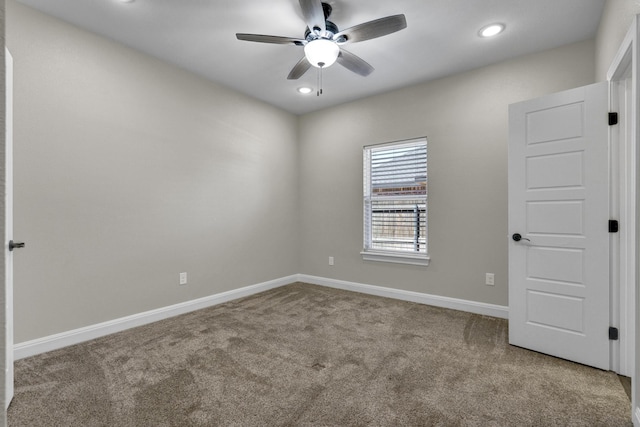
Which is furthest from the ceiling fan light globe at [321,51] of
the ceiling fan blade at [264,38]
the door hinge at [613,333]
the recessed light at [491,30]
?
the door hinge at [613,333]

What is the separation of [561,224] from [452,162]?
1.41 metres

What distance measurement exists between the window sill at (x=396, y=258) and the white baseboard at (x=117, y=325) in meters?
1.64

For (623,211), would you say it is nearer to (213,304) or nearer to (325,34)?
(325,34)

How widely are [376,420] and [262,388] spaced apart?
74 centimetres

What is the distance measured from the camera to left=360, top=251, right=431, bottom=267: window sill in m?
3.68

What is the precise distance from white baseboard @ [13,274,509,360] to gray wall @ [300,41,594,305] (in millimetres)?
90

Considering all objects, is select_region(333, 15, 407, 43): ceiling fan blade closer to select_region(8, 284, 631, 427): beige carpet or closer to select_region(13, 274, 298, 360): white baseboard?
select_region(8, 284, 631, 427): beige carpet

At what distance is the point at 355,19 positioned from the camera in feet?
8.20

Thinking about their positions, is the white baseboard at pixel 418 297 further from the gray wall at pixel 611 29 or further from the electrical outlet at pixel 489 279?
the gray wall at pixel 611 29

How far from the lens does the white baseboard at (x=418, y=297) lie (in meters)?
3.21

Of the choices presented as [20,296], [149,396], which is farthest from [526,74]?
[20,296]

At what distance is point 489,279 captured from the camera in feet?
10.6

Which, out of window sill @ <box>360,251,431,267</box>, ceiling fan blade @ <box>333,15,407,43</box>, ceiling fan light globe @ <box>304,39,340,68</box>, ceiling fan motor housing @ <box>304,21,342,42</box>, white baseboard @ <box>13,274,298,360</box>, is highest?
ceiling fan motor housing @ <box>304,21,342,42</box>

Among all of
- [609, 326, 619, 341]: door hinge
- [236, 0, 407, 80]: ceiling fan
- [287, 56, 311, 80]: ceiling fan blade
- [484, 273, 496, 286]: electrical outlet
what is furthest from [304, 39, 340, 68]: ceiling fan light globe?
[609, 326, 619, 341]: door hinge
